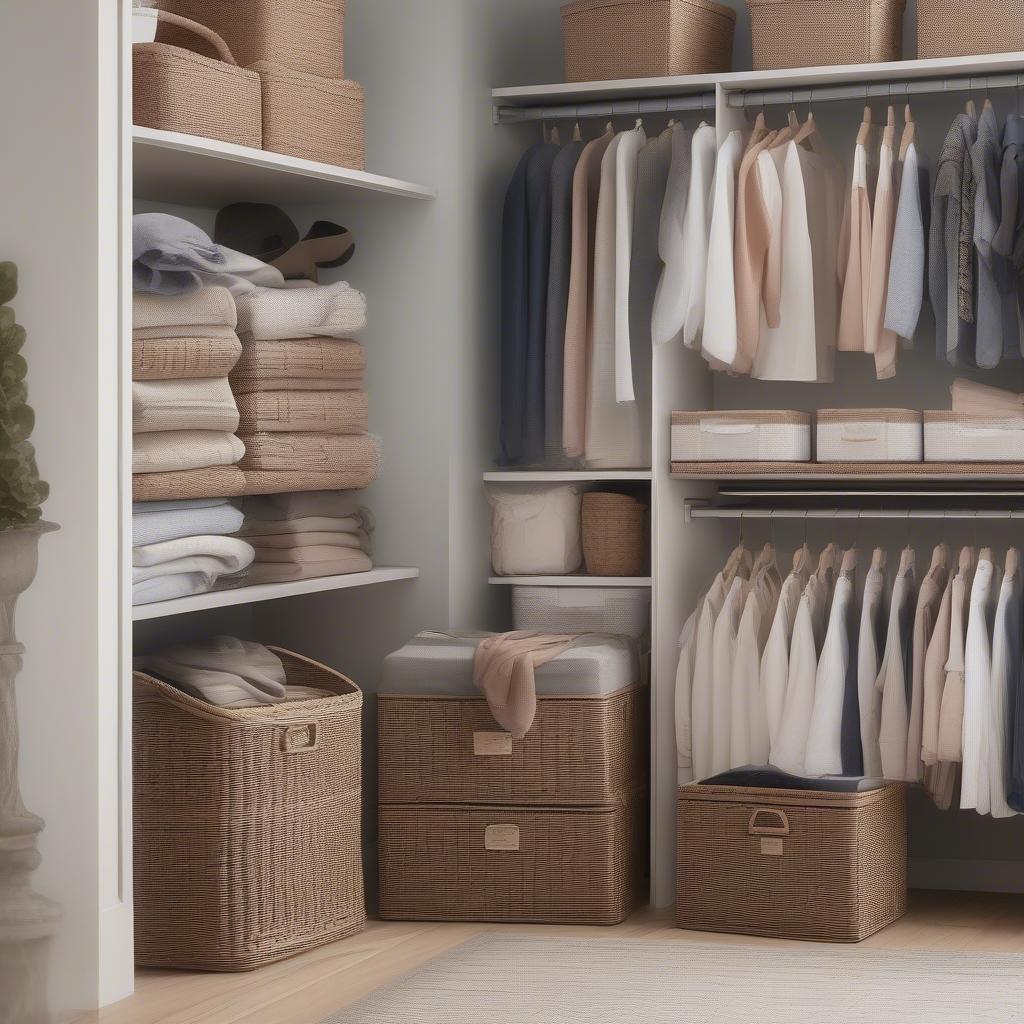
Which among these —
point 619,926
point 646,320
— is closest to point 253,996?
point 619,926

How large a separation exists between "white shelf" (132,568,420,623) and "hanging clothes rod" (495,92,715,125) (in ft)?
4.15

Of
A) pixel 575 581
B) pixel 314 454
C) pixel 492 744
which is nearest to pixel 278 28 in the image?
pixel 314 454

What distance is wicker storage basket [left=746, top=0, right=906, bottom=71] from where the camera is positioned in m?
4.31

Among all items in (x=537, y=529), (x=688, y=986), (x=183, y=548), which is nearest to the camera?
(x=688, y=986)

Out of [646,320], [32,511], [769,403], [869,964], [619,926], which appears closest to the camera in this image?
[32,511]

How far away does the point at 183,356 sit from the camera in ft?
12.3

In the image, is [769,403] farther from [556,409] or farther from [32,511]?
[32,511]

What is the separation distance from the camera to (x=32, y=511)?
3.36 m

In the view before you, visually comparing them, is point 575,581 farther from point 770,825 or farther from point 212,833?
point 212,833

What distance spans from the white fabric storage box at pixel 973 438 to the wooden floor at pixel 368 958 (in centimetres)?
113

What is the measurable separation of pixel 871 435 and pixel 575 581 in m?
0.86

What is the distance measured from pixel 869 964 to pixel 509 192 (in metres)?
2.16

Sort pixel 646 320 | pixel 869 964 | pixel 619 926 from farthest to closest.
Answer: pixel 646 320 → pixel 619 926 → pixel 869 964

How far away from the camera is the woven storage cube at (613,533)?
14.8ft
